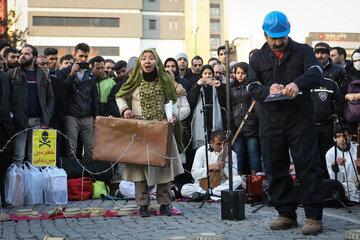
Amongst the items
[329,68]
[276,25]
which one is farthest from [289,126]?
[329,68]

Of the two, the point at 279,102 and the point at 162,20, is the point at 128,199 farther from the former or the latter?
the point at 162,20

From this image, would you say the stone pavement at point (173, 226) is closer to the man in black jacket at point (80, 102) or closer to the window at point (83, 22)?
the man in black jacket at point (80, 102)

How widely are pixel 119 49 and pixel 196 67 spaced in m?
47.7

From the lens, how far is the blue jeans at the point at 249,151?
30.6 feet

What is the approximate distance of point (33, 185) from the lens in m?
8.64

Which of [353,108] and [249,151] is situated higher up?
[353,108]

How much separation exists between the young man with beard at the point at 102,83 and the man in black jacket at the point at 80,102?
31 centimetres

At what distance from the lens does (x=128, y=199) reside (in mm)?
9031

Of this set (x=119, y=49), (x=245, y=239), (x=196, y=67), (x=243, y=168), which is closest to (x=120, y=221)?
(x=245, y=239)

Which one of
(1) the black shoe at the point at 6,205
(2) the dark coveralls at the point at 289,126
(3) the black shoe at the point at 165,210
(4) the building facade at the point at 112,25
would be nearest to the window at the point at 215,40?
(4) the building facade at the point at 112,25

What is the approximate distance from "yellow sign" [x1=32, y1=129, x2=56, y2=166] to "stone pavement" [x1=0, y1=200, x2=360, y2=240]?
2.20 metres

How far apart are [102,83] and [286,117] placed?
565 centimetres

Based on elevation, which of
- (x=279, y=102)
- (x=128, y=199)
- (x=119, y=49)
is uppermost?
(x=119, y=49)

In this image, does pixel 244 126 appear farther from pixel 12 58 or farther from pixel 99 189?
pixel 12 58
